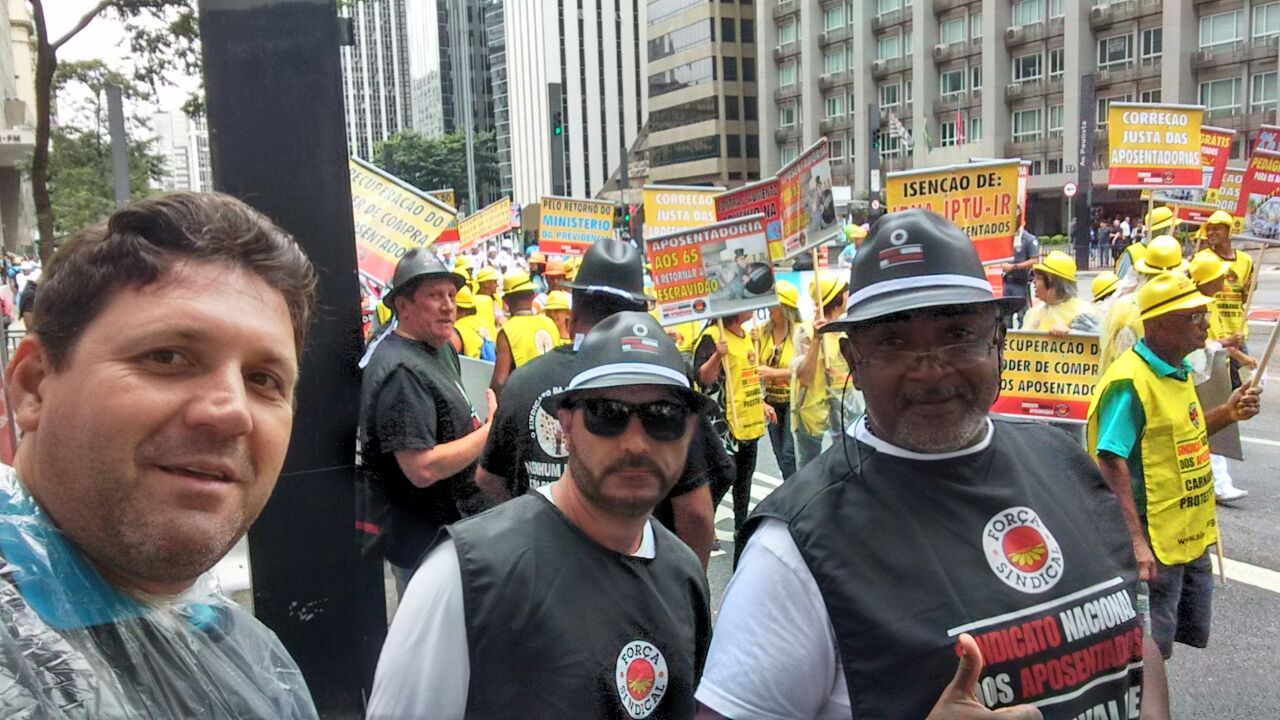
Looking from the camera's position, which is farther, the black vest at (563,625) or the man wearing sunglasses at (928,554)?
the black vest at (563,625)

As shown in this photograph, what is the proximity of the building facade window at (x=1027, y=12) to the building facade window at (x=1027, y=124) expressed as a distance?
5037mm

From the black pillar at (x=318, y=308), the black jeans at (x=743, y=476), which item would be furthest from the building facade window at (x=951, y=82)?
the black pillar at (x=318, y=308)

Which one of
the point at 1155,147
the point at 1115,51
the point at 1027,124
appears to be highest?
the point at 1115,51

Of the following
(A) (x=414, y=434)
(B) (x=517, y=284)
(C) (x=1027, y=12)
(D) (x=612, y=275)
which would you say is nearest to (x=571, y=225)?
(B) (x=517, y=284)

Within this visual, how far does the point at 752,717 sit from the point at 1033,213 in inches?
2573

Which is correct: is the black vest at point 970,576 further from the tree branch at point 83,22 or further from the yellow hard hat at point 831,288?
the tree branch at point 83,22

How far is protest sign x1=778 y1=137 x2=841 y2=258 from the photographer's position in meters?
6.57

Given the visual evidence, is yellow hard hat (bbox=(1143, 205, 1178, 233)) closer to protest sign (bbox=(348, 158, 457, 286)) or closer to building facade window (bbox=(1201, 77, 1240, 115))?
protest sign (bbox=(348, 158, 457, 286))

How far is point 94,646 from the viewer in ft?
3.79

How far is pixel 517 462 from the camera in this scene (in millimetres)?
3920

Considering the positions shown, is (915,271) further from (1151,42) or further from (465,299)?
(1151,42)

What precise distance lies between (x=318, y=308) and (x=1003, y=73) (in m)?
62.7

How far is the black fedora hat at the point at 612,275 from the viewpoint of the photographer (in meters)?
4.29

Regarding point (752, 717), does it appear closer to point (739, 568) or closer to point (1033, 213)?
point (739, 568)
